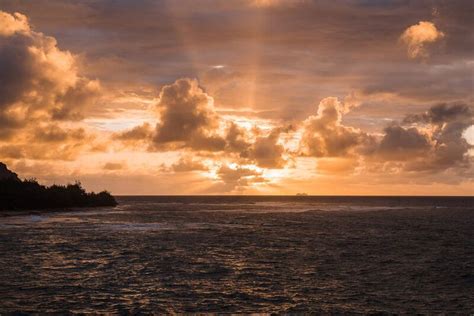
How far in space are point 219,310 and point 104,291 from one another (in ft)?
31.6

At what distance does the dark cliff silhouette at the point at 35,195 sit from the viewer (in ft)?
470

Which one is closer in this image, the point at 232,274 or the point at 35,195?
the point at 232,274

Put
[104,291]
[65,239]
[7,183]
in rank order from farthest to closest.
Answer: [7,183] → [65,239] → [104,291]

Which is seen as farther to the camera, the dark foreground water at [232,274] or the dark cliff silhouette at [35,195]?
the dark cliff silhouette at [35,195]

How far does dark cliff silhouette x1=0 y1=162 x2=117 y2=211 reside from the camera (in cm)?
14319

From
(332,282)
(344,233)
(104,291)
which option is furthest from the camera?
(344,233)

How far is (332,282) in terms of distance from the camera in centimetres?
4038

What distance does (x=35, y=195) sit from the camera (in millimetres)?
157375

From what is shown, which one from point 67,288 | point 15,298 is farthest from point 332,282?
point 15,298

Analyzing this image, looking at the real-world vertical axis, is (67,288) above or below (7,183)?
below

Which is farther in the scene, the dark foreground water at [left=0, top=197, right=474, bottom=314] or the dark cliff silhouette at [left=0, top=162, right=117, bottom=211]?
the dark cliff silhouette at [left=0, top=162, right=117, bottom=211]

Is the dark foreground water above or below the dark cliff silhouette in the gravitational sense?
below

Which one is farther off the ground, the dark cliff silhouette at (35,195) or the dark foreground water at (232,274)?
the dark cliff silhouette at (35,195)

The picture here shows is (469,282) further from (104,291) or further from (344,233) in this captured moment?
(344,233)
